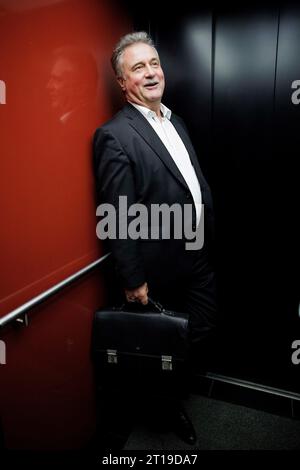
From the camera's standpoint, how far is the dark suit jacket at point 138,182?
166cm

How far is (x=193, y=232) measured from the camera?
1942mm

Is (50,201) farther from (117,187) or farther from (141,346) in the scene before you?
(141,346)

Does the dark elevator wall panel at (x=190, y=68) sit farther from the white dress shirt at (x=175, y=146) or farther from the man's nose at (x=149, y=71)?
the man's nose at (x=149, y=71)

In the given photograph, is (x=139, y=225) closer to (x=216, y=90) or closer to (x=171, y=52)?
(x=216, y=90)

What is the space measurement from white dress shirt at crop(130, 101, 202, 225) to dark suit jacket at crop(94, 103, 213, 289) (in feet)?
0.26

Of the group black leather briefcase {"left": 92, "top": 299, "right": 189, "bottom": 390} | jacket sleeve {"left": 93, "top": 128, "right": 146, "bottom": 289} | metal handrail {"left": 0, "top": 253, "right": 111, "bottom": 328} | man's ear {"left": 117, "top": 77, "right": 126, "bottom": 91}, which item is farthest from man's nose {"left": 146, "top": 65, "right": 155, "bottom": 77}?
black leather briefcase {"left": 92, "top": 299, "right": 189, "bottom": 390}

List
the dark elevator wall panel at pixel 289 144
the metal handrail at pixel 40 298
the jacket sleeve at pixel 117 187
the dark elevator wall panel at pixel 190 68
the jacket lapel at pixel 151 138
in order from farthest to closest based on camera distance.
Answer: the dark elevator wall panel at pixel 190 68 → the dark elevator wall panel at pixel 289 144 → the jacket lapel at pixel 151 138 → the jacket sleeve at pixel 117 187 → the metal handrail at pixel 40 298

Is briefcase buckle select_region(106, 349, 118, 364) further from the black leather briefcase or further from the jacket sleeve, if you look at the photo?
the jacket sleeve

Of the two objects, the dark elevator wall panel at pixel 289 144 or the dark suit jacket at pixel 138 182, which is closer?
the dark suit jacket at pixel 138 182

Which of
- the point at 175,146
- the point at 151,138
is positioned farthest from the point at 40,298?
the point at 175,146

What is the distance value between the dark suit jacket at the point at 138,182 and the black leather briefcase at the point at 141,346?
0.20 m

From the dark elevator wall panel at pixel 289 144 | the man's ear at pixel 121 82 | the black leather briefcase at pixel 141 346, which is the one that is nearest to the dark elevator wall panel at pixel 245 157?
the dark elevator wall panel at pixel 289 144

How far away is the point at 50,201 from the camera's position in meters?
1.46

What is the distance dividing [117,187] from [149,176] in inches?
7.7
